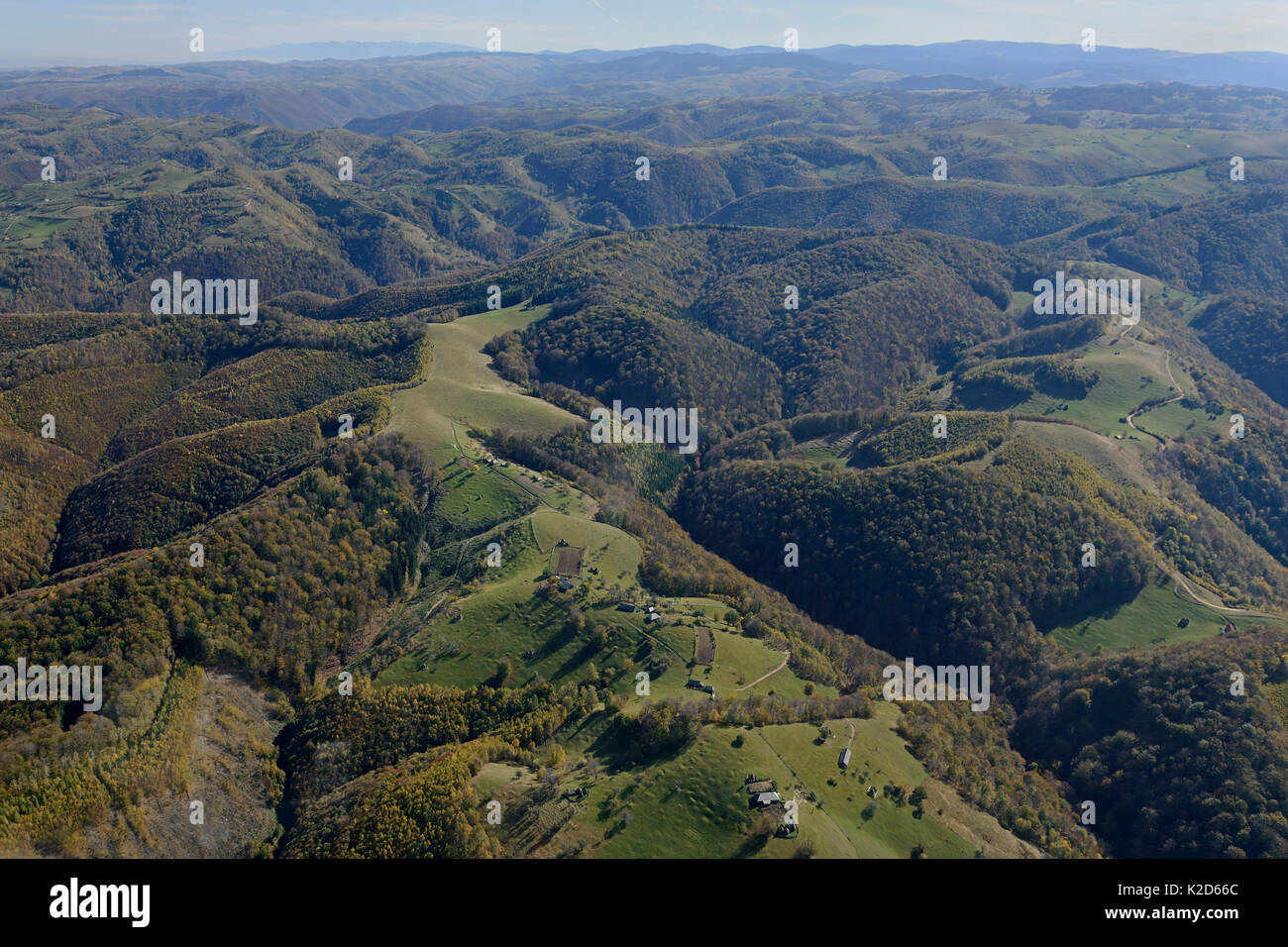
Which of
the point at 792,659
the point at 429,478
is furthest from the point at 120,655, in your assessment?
the point at 792,659

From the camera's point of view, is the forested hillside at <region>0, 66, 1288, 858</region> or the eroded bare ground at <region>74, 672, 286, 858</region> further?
the forested hillside at <region>0, 66, 1288, 858</region>

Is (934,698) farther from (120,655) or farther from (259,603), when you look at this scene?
(120,655)

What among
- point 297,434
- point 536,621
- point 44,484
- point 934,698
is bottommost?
point 934,698

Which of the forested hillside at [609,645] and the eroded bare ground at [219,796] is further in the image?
the forested hillside at [609,645]

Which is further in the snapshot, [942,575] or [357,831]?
[942,575]

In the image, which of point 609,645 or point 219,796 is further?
point 609,645

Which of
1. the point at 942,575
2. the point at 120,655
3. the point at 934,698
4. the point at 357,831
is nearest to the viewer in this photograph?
the point at 357,831

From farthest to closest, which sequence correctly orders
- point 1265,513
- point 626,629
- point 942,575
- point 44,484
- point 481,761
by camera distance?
point 1265,513
point 44,484
point 942,575
point 626,629
point 481,761

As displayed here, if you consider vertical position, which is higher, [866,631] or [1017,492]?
[1017,492]

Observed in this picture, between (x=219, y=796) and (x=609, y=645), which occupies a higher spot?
(x=609, y=645)
